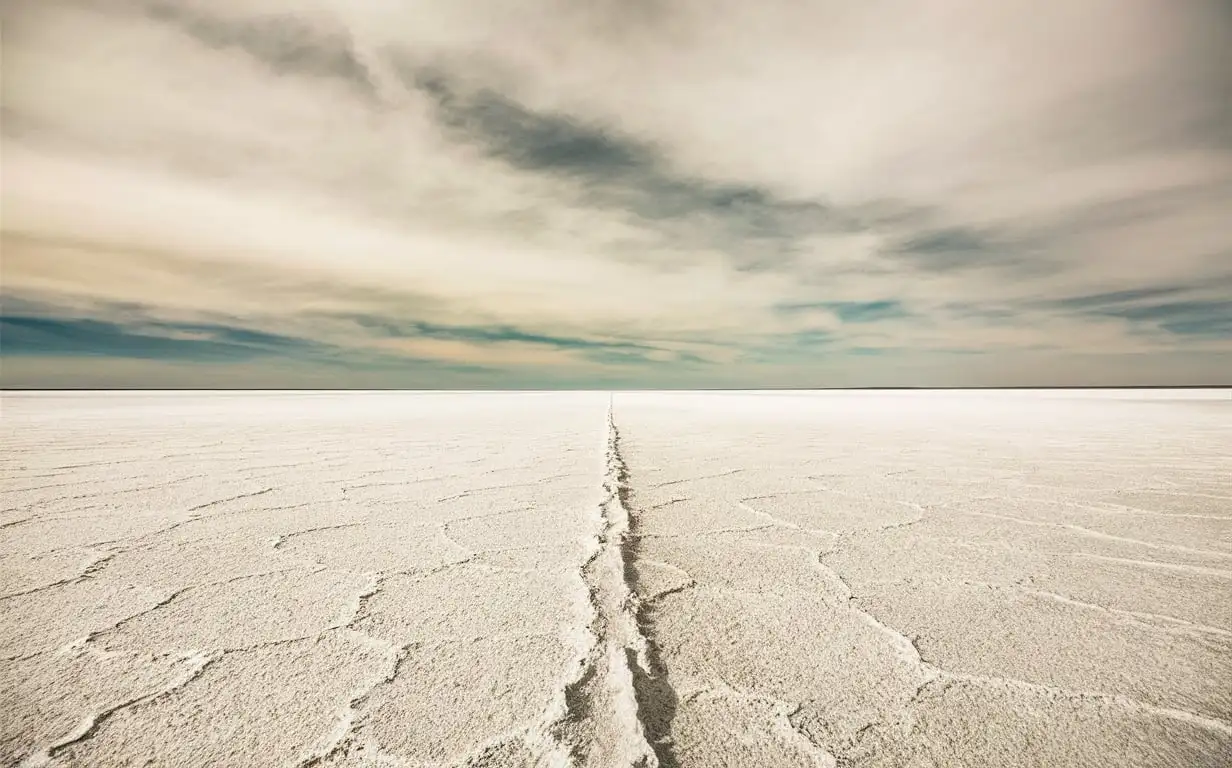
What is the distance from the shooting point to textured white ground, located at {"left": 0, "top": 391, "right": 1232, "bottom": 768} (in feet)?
3.00

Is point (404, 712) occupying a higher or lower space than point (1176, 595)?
lower

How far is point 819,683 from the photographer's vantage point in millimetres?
1067

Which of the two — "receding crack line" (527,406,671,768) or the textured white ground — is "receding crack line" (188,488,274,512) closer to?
the textured white ground

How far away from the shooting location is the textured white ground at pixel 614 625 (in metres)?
0.91

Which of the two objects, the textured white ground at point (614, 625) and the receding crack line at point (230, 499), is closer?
the textured white ground at point (614, 625)

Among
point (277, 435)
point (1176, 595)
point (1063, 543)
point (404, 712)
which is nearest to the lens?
point (404, 712)

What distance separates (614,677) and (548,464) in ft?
9.51

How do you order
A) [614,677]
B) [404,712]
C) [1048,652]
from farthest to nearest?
[1048,652]
[614,677]
[404,712]

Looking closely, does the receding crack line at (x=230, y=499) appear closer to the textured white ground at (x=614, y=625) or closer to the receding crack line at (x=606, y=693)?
the textured white ground at (x=614, y=625)

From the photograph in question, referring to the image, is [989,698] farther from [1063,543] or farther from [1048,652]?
[1063,543]

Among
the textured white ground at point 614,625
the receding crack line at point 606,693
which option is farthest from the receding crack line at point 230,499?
the receding crack line at point 606,693

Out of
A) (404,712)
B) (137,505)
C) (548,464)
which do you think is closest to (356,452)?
(548,464)

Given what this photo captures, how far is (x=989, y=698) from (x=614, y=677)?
2.20ft

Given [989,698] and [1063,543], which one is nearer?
[989,698]
